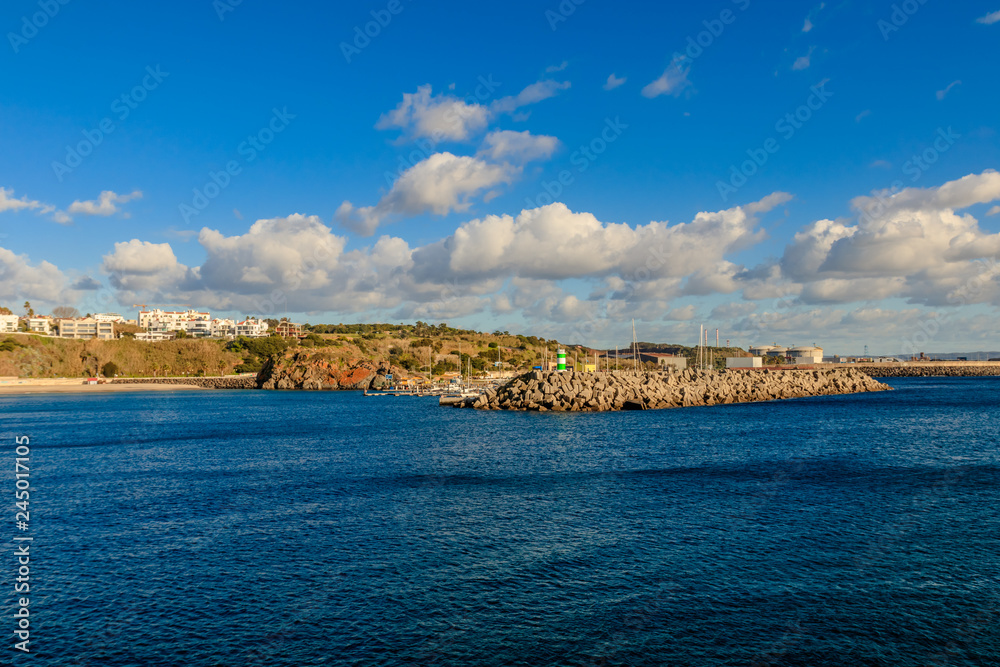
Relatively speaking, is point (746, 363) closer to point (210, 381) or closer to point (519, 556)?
point (210, 381)

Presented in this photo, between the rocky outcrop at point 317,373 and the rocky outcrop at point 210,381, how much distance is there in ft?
22.4

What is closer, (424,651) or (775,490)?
(424,651)

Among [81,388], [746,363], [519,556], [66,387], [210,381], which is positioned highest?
[746,363]

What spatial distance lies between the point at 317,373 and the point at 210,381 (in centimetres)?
4235

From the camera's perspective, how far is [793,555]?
23359 millimetres

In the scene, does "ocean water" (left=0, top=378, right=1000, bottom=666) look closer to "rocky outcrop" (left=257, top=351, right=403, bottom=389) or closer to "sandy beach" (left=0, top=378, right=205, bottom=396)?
"rocky outcrop" (left=257, top=351, right=403, bottom=389)

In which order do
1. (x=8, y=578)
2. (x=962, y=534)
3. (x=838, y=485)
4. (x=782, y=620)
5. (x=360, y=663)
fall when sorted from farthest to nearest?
(x=838, y=485) → (x=962, y=534) → (x=8, y=578) → (x=782, y=620) → (x=360, y=663)

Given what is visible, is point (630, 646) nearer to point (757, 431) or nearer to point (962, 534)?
point (962, 534)

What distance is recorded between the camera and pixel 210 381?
18925cm

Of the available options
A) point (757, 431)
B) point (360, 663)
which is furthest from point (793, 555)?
point (757, 431)

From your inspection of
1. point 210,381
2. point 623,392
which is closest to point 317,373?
point 210,381

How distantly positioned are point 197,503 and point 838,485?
36.8m

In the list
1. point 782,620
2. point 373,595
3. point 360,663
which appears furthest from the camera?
point 373,595

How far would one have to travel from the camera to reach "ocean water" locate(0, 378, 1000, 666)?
16.6 meters
